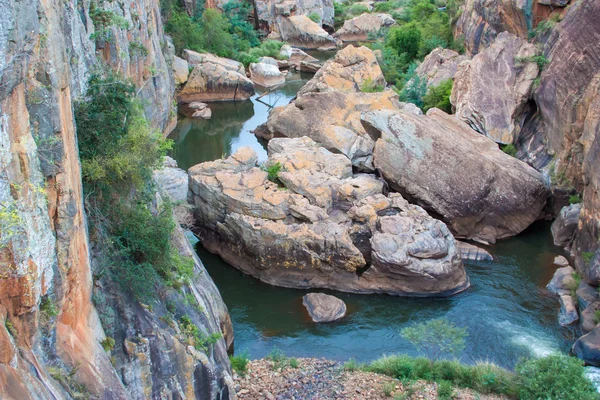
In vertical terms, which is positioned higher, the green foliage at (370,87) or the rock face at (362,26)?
the rock face at (362,26)

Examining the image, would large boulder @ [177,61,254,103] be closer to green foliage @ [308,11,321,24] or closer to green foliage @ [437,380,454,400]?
green foliage @ [308,11,321,24]

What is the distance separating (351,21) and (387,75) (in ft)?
66.5

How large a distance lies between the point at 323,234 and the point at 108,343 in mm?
10506

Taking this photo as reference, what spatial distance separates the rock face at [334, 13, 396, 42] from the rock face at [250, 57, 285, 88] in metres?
13.3

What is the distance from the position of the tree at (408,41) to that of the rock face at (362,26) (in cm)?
1367

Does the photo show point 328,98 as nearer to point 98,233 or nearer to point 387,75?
point 387,75

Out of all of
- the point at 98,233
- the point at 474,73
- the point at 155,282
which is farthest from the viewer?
the point at 474,73

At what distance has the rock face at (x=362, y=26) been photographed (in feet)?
185

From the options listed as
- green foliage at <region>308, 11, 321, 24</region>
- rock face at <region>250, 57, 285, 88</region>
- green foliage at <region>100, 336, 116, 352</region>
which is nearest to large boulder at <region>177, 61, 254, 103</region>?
rock face at <region>250, 57, 285, 88</region>

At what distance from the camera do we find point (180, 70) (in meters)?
40.1

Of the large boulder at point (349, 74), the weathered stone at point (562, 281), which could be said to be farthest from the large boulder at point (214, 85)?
the weathered stone at point (562, 281)

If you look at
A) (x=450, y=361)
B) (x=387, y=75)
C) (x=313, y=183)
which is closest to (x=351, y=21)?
(x=387, y=75)

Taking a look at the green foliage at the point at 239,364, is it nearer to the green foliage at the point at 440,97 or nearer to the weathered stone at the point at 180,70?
the green foliage at the point at 440,97

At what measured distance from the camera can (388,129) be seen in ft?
84.9
